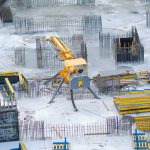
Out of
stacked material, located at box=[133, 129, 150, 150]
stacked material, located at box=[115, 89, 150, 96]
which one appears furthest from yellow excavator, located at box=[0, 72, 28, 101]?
stacked material, located at box=[133, 129, 150, 150]

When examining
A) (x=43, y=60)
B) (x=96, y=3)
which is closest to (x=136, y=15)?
(x=96, y=3)

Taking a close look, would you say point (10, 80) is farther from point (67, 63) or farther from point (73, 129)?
point (73, 129)

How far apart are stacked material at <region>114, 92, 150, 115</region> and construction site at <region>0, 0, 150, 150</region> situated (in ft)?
0.15

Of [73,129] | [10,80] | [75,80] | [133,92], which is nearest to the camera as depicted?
[73,129]

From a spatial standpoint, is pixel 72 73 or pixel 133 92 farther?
pixel 133 92

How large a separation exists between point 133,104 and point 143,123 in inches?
64.2

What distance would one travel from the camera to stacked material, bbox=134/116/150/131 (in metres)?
26.4

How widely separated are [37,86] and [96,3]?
1526 cm

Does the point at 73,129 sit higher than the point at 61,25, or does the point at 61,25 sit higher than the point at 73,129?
the point at 61,25

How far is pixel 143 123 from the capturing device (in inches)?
1043

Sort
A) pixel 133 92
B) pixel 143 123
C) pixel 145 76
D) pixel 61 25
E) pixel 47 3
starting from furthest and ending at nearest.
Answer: pixel 47 3 < pixel 61 25 < pixel 145 76 < pixel 133 92 < pixel 143 123

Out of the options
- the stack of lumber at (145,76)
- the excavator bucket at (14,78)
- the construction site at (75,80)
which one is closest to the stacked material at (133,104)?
the construction site at (75,80)

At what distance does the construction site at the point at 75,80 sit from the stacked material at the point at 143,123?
44 millimetres

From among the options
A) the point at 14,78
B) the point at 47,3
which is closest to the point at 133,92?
the point at 14,78
